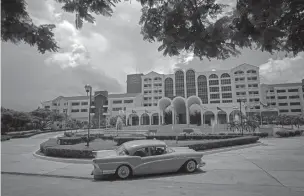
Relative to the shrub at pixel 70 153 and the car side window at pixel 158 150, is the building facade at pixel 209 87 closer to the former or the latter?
the shrub at pixel 70 153

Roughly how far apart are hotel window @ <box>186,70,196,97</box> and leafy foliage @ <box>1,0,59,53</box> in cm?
7581

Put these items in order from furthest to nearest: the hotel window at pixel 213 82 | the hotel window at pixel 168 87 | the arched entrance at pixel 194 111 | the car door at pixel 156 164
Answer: the hotel window at pixel 168 87
the hotel window at pixel 213 82
the arched entrance at pixel 194 111
the car door at pixel 156 164

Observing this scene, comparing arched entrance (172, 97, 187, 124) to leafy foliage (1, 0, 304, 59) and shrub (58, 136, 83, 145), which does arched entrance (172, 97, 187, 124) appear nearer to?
shrub (58, 136, 83, 145)

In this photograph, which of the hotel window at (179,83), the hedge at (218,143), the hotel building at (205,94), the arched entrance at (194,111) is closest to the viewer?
the hedge at (218,143)

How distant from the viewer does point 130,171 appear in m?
7.88

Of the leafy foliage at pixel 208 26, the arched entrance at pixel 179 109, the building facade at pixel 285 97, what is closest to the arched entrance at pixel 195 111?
the arched entrance at pixel 179 109

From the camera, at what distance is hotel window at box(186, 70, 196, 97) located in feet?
252

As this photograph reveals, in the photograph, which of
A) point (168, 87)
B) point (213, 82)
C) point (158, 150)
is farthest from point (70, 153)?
point (213, 82)

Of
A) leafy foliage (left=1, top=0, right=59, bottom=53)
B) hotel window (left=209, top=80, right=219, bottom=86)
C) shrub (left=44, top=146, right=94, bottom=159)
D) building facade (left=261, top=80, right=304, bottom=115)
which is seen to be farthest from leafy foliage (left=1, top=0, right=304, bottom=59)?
building facade (left=261, top=80, right=304, bottom=115)

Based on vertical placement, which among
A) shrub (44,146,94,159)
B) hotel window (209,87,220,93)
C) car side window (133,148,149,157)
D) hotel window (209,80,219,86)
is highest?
hotel window (209,80,219,86)

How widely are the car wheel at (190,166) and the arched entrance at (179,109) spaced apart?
154 feet

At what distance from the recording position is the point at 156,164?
26.2ft

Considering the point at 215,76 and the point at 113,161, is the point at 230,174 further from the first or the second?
the point at 215,76

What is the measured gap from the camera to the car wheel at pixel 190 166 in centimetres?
838
